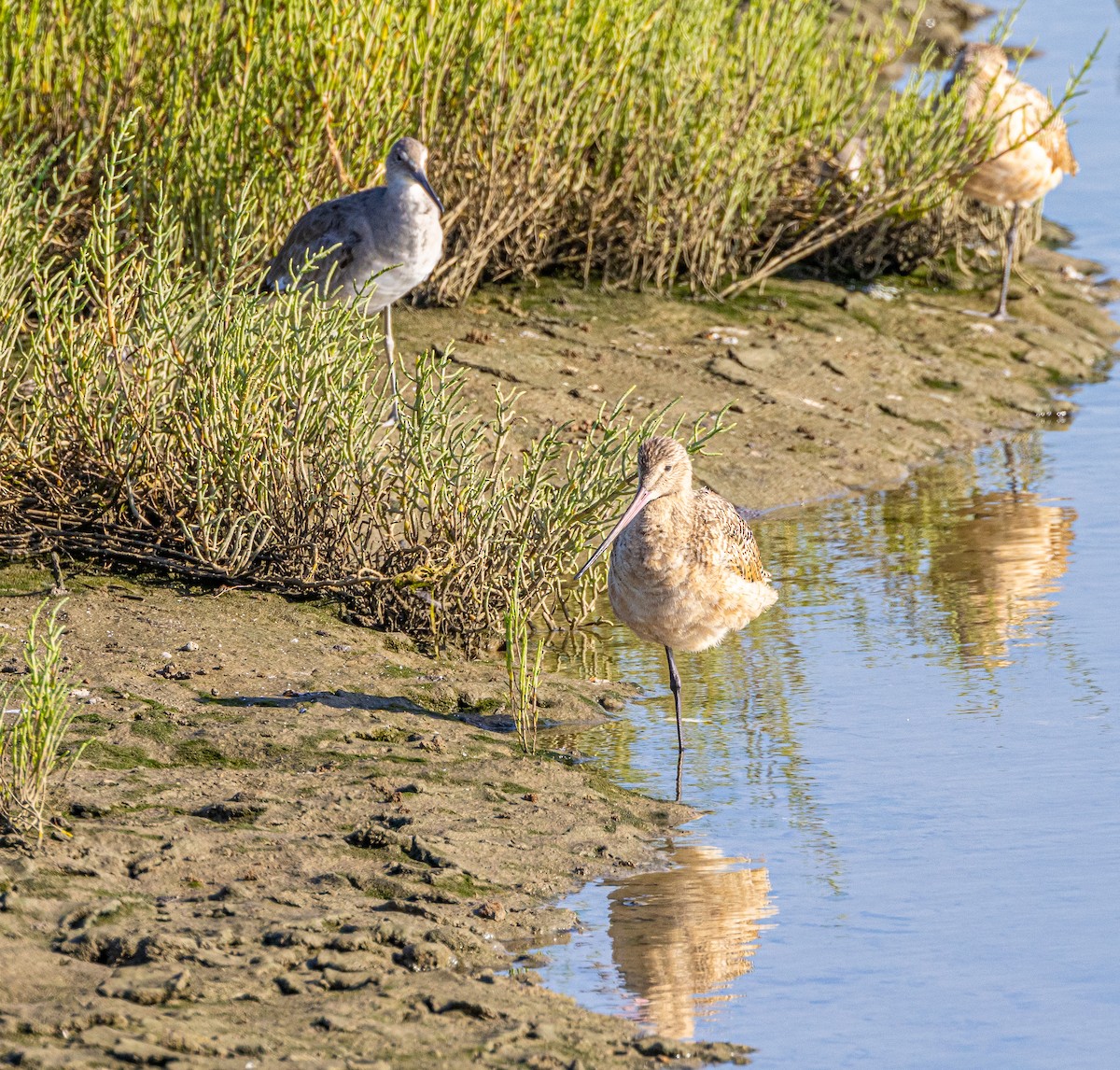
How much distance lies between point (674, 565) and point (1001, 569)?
270 centimetres

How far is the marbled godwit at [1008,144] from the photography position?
1176cm

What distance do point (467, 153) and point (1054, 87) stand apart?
10928mm

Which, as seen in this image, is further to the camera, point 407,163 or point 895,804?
point 407,163

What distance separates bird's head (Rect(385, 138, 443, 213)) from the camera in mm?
8727

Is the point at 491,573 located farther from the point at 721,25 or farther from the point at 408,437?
the point at 721,25

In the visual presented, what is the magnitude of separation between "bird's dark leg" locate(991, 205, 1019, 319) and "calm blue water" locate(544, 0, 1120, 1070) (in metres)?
2.90

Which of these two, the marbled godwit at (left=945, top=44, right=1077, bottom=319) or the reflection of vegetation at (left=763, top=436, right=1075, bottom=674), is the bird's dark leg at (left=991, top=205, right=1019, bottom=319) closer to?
the marbled godwit at (left=945, top=44, right=1077, bottom=319)

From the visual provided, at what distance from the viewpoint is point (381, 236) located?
28.0ft

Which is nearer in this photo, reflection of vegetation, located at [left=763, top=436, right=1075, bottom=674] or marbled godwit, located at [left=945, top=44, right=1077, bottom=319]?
reflection of vegetation, located at [left=763, top=436, right=1075, bottom=674]

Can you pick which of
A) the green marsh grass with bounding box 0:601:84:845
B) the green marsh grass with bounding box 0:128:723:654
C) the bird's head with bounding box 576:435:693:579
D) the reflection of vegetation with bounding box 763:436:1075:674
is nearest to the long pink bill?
the bird's head with bounding box 576:435:693:579

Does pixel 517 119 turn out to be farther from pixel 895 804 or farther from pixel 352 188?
pixel 895 804

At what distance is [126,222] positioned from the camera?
930 centimetres

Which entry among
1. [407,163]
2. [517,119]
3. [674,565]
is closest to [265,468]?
[674,565]

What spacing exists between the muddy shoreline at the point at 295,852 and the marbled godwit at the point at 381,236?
1.77m
